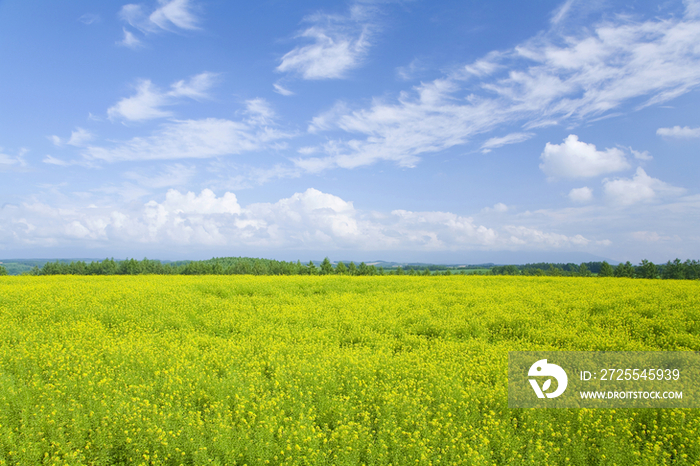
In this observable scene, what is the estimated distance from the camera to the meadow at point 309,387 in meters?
5.73

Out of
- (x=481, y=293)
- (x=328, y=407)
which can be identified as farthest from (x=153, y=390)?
(x=481, y=293)

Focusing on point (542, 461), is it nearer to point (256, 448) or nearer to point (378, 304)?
point (256, 448)

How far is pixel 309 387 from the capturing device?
7.64 meters

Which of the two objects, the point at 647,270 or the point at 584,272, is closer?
the point at 647,270

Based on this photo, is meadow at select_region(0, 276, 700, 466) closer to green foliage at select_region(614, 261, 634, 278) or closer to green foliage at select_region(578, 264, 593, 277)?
green foliage at select_region(614, 261, 634, 278)

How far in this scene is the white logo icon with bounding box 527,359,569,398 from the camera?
25.5ft

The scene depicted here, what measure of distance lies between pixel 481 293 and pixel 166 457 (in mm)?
16660

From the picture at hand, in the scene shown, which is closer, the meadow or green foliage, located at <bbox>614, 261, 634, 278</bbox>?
the meadow

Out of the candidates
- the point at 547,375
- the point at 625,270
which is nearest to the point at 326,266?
the point at 625,270

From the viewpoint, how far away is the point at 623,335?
11539 millimetres
